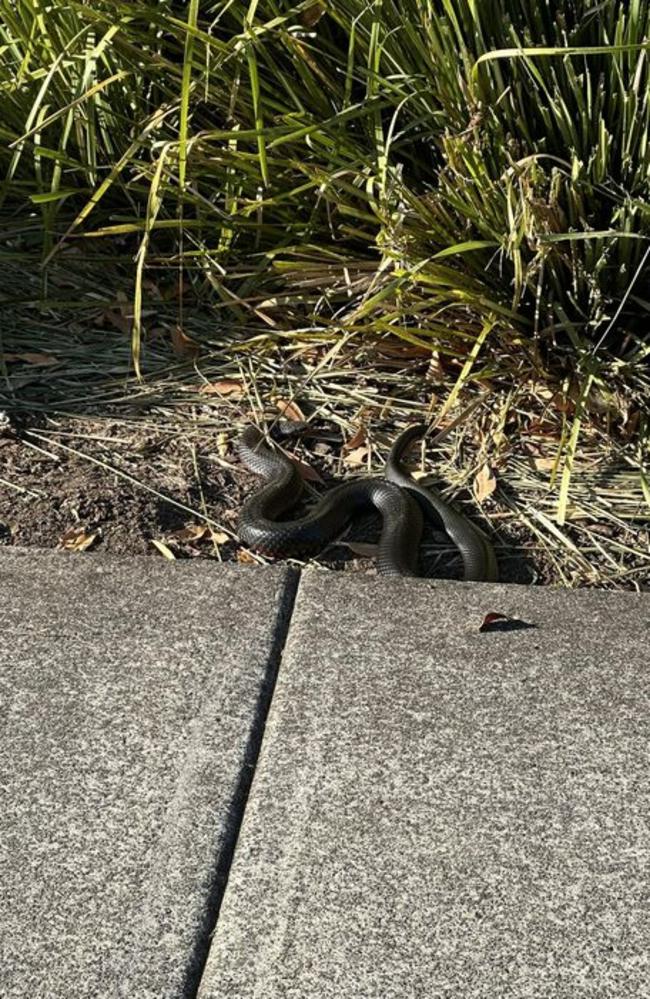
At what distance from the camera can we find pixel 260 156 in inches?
167

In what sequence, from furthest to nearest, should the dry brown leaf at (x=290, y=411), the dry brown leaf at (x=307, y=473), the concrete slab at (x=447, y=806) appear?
1. the dry brown leaf at (x=290, y=411)
2. the dry brown leaf at (x=307, y=473)
3. the concrete slab at (x=447, y=806)

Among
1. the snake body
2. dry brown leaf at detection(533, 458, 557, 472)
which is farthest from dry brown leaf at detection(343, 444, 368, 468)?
dry brown leaf at detection(533, 458, 557, 472)

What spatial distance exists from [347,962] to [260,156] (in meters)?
2.53

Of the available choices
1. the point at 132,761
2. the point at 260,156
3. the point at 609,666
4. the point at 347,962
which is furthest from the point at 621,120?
the point at 347,962

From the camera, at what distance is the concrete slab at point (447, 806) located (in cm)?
249

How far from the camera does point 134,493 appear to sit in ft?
13.7

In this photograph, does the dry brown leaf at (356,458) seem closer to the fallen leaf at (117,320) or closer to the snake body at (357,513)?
the snake body at (357,513)

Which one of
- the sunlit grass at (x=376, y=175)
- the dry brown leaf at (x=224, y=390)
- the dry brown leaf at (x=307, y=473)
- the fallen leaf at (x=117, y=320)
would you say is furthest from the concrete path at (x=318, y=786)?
the fallen leaf at (x=117, y=320)

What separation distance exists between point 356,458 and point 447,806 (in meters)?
1.76

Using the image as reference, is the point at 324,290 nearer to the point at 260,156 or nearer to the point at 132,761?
the point at 260,156

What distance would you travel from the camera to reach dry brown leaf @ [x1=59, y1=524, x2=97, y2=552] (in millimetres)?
3928

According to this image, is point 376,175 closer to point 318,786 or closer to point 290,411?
point 290,411

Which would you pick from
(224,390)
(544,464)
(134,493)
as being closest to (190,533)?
(134,493)

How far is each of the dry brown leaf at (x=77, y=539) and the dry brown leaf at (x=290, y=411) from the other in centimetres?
82
